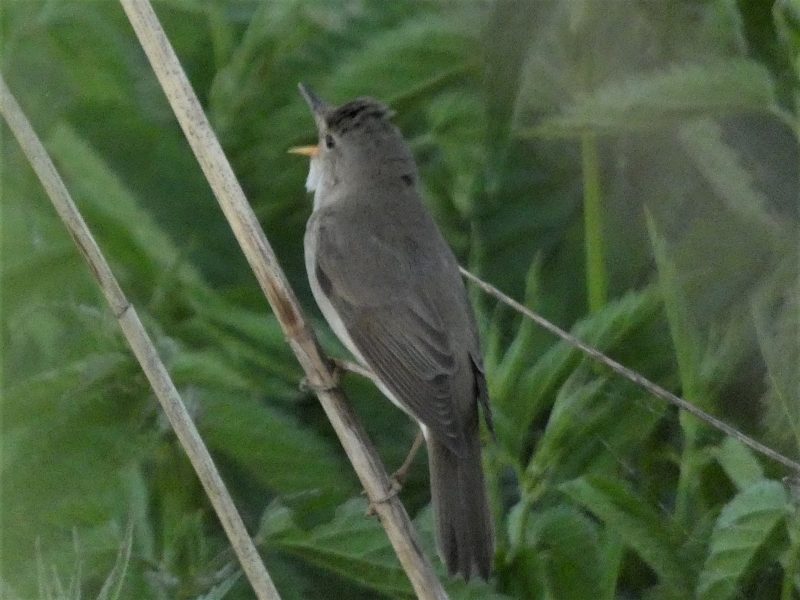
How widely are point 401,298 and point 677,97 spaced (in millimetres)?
705

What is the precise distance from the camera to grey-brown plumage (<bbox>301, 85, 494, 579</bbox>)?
255cm

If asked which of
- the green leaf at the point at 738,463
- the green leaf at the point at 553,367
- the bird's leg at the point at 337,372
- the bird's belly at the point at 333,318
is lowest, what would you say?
the green leaf at the point at 738,463

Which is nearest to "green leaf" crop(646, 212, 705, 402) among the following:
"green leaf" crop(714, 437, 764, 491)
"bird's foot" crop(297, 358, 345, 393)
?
"green leaf" crop(714, 437, 764, 491)

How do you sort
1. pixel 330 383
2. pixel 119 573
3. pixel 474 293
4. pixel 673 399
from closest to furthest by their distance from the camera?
pixel 119 573, pixel 673 399, pixel 330 383, pixel 474 293

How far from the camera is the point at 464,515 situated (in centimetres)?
249

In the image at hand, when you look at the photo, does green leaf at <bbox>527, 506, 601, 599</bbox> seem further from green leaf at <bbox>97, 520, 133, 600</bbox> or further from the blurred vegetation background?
green leaf at <bbox>97, 520, 133, 600</bbox>

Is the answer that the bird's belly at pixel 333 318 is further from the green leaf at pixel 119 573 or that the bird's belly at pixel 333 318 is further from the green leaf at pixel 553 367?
the green leaf at pixel 119 573

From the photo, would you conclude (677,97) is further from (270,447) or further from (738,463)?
(270,447)

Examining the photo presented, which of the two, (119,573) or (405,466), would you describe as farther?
(405,466)

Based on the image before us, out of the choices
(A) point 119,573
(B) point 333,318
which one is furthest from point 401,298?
(A) point 119,573

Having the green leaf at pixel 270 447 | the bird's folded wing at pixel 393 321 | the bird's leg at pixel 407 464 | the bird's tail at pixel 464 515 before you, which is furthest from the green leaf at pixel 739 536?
the green leaf at pixel 270 447

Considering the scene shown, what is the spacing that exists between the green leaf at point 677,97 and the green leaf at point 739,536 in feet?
2.28

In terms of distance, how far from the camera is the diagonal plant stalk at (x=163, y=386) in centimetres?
242

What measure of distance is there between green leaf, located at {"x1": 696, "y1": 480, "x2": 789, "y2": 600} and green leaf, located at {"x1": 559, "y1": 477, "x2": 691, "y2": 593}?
0.20 feet
